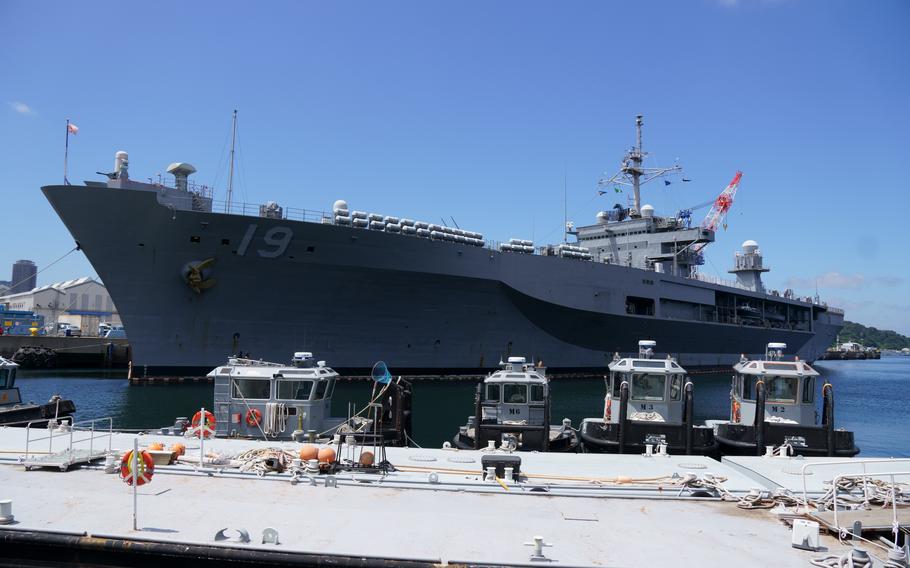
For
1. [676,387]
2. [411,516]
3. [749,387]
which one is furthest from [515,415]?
[411,516]

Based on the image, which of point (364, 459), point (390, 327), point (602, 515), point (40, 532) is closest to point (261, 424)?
point (364, 459)

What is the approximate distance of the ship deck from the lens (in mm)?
6148

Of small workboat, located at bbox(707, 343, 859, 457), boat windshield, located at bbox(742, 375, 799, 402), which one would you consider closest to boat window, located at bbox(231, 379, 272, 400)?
small workboat, located at bbox(707, 343, 859, 457)

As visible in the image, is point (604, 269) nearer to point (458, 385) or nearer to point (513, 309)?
point (513, 309)

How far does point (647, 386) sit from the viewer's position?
16.1 m

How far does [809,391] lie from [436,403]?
15471 millimetres

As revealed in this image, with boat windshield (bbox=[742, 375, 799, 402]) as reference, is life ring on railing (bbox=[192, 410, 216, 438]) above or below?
below

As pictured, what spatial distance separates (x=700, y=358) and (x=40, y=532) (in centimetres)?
5148

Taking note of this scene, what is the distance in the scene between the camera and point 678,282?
45.5 metres

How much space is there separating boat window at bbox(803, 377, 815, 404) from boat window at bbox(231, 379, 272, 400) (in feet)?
44.8

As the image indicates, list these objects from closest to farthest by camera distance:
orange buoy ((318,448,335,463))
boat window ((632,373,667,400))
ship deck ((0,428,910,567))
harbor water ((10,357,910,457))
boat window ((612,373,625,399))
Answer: ship deck ((0,428,910,567))
orange buoy ((318,448,335,463))
boat window ((632,373,667,400))
boat window ((612,373,625,399))
harbor water ((10,357,910,457))

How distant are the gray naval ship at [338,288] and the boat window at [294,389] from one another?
628 inches

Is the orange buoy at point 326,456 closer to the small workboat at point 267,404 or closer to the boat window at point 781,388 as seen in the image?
the small workboat at point 267,404

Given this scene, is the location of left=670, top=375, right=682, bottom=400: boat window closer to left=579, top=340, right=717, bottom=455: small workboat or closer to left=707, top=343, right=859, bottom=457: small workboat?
left=579, top=340, right=717, bottom=455: small workboat
